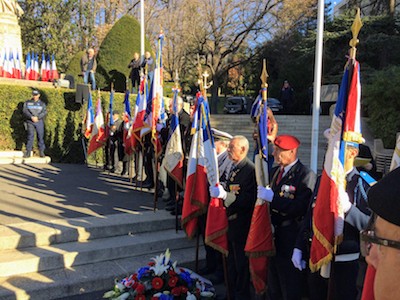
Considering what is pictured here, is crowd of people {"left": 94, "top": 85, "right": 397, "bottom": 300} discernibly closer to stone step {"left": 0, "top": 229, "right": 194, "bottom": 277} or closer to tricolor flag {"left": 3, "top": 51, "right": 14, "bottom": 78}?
stone step {"left": 0, "top": 229, "right": 194, "bottom": 277}

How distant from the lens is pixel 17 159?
1182cm

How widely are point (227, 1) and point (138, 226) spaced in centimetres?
2387

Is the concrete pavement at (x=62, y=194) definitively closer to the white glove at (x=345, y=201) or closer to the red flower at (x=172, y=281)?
the red flower at (x=172, y=281)

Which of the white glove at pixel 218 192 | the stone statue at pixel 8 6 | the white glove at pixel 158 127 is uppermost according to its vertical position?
the stone statue at pixel 8 6

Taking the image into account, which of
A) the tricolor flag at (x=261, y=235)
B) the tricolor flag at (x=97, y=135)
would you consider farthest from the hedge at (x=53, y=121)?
the tricolor flag at (x=261, y=235)

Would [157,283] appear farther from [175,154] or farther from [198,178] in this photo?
[175,154]

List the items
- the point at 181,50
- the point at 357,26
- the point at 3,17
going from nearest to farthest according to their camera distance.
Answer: the point at 357,26 < the point at 3,17 < the point at 181,50

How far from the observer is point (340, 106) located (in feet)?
10.8

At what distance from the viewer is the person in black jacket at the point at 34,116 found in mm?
11844

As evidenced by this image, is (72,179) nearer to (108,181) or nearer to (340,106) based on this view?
(108,181)

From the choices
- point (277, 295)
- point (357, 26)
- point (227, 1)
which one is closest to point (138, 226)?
point (277, 295)

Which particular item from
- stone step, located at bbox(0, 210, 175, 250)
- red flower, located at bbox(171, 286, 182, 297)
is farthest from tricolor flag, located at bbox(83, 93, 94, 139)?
red flower, located at bbox(171, 286, 182, 297)

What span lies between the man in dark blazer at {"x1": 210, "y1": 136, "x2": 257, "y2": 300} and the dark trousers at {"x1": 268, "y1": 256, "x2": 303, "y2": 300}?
46 cm

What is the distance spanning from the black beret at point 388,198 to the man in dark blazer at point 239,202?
289 cm
